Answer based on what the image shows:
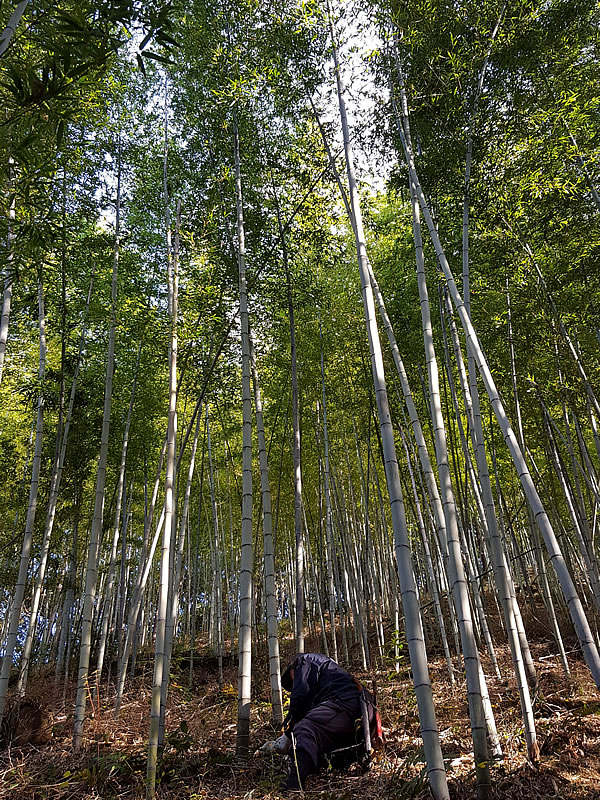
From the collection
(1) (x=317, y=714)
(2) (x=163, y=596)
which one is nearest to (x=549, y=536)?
(1) (x=317, y=714)

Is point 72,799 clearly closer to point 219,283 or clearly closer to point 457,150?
point 219,283

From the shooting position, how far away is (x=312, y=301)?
18.1ft

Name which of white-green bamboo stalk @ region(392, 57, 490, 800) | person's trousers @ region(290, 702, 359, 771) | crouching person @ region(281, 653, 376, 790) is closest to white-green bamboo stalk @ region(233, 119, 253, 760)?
crouching person @ region(281, 653, 376, 790)

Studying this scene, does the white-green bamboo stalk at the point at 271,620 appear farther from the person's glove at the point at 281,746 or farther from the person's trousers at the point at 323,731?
the person's trousers at the point at 323,731

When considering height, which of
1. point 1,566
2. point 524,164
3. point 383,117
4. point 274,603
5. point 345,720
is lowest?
point 345,720

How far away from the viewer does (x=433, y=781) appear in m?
1.97

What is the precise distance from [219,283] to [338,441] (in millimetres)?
3852

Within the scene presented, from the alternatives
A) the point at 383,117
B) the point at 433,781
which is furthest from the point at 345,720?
the point at 383,117

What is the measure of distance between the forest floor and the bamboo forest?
22mm

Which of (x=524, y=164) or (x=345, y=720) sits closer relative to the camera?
A: (x=345, y=720)

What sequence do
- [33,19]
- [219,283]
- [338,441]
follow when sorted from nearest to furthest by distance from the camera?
[33,19] < [219,283] < [338,441]

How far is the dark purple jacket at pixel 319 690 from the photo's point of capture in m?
3.23

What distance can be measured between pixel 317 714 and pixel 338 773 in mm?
359

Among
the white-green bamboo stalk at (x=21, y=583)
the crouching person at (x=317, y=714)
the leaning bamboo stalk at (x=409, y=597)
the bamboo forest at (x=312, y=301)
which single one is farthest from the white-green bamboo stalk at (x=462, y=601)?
the white-green bamboo stalk at (x=21, y=583)
